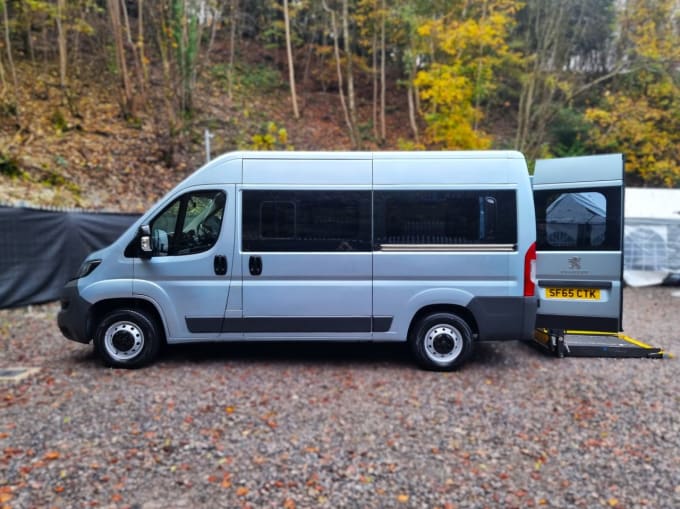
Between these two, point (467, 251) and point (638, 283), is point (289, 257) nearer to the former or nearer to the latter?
point (467, 251)

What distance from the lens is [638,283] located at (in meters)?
13.5

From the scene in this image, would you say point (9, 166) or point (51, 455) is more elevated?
point (9, 166)

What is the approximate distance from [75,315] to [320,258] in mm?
2920

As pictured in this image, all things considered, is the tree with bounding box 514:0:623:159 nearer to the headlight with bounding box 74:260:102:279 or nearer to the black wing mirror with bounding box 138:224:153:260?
the black wing mirror with bounding box 138:224:153:260

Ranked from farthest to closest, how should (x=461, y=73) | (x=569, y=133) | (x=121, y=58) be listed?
(x=569, y=133), (x=121, y=58), (x=461, y=73)

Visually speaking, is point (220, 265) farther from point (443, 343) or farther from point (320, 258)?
point (443, 343)

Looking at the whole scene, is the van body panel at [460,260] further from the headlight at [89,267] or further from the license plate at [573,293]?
the headlight at [89,267]

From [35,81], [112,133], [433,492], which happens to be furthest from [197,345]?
[35,81]

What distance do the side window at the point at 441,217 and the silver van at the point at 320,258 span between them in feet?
0.04

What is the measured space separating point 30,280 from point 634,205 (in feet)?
47.3

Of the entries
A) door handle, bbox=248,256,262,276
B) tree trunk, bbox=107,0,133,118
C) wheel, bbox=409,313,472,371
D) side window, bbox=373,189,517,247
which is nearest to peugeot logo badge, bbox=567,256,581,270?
side window, bbox=373,189,517,247

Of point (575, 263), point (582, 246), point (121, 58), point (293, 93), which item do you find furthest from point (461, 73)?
point (293, 93)

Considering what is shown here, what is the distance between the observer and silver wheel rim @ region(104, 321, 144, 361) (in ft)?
19.5

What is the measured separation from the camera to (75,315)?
590 centimetres
